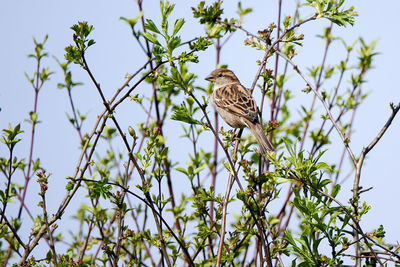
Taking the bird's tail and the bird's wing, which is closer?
the bird's tail

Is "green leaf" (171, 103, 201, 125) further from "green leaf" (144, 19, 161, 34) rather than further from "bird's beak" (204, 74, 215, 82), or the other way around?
"bird's beak" (204, 74, 215, 82)

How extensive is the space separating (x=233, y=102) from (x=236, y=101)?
0.12 ft

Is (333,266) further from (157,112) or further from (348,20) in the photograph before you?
(157,112)

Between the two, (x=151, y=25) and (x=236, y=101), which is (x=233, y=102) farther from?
(x=151, y=25)

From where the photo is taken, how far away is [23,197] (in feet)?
15.4

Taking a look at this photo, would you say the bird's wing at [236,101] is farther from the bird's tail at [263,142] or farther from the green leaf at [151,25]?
the green leaf at [151,25]

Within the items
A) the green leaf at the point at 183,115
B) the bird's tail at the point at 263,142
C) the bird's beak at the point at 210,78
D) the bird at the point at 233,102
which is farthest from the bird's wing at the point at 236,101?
the green leaf at the point at 183,115

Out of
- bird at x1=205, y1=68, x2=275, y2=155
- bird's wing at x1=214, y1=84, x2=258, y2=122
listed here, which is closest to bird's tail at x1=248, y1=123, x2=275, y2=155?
bird at x1=205, y1=68, x2=275, y2=155

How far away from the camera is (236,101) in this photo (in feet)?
19.0

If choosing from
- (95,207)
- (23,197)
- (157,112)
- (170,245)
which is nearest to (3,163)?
(23,197)

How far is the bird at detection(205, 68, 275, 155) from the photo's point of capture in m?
5.31

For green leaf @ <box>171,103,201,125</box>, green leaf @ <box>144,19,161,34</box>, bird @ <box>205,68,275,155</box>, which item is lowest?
green leaf @ <box>171,103,201,125</box>

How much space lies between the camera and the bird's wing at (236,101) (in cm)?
539

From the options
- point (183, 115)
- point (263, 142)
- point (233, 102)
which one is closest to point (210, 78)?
point (233, 102)
